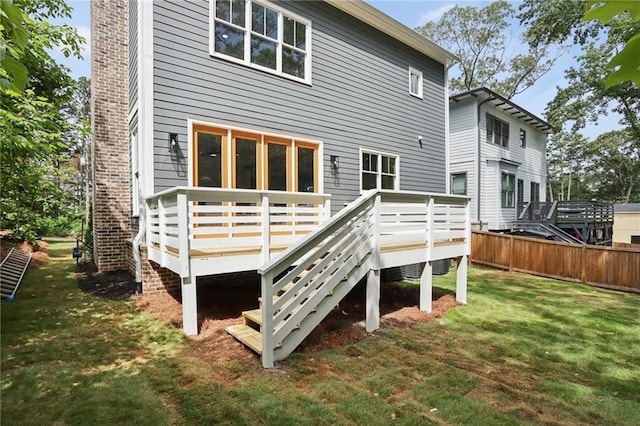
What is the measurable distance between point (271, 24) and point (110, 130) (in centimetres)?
449

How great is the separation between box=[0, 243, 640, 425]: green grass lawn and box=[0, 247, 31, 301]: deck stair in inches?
41.5

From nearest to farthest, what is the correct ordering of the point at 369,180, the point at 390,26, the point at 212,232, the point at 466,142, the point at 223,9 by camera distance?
the point at 212,232 < the point at 223,9 < the point at 369,180 < the point at 390,26 < the point at 466,142

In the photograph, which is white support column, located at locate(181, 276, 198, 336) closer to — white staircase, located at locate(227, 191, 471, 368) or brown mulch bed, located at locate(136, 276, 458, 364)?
brown mulch bed, located at locate(136, 276, 458, 364)

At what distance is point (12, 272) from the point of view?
7.83 m

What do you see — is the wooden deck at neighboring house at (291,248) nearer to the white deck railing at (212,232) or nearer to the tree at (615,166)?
the white deck railing at (212,232)

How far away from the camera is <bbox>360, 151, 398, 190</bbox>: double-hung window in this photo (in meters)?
8.78

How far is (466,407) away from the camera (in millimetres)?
2977

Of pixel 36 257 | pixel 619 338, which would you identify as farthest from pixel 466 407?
pixel 36 257

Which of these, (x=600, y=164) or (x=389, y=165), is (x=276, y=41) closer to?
(x=389, y=165)

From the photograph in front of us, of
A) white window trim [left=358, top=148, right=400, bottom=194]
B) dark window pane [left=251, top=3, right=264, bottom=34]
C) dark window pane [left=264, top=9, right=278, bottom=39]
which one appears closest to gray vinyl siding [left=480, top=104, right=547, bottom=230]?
white window trim [left=358, top=148, right=400, bottom=194]

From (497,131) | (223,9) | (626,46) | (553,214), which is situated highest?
(223,9)

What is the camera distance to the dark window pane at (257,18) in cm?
675

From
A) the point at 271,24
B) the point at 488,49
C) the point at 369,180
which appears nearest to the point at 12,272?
the point at 271,24

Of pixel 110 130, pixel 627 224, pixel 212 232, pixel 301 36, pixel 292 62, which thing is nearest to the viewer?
pixel 212 232
